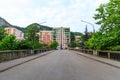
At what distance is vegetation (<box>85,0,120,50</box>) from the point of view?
43.9 meters

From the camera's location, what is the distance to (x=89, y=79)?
43.2ft

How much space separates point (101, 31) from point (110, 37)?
12.6 feet

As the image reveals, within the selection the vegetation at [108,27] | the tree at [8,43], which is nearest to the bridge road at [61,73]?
the vegetation at [108,27]

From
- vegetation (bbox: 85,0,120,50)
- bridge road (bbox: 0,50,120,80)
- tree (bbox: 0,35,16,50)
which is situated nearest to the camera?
bridge road (bbox: 0,50,120,80)

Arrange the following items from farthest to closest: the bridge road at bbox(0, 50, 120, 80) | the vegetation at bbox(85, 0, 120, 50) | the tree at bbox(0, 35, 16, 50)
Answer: the tree at bbox(0, 35, 16, 50) → the vegetation at bbox(85, 0, 120, 50) → the bridge road at bbox(0, 50, 120, 80)

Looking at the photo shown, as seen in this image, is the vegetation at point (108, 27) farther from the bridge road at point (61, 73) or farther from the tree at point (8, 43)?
the bridge road at point (61, 73)

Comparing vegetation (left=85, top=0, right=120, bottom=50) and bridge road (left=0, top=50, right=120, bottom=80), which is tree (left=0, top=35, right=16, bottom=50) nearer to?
A: vegetation (left=85, top=0, right=120, bottom=50)

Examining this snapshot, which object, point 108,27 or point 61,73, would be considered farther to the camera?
point 108,27

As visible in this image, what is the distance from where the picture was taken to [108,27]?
46500 millimetres

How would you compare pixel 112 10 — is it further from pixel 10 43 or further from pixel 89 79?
pixel 89 79

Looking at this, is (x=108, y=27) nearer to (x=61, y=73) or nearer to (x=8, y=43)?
(x=8, y=43)

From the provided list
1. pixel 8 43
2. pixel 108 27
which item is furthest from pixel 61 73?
pixel 8 43

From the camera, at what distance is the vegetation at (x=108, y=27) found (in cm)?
4394

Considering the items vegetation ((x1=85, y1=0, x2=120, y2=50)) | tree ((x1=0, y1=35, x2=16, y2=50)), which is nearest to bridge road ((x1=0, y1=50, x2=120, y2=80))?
vegetation ((x1=85, y1=0, x2=120, y2=50))
